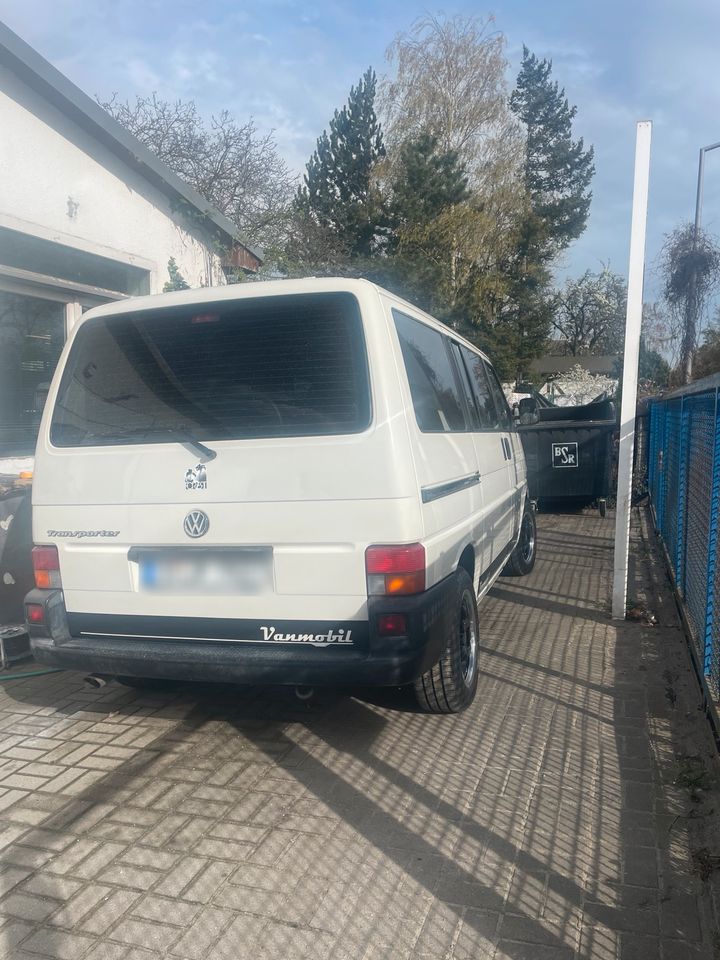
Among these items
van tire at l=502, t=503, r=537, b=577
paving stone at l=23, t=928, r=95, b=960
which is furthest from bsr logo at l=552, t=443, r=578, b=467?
paving stone at l=23, t=928, r=95, b=960

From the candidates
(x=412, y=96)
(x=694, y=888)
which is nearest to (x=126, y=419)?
(x=694, y=888)

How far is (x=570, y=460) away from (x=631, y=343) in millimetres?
5309

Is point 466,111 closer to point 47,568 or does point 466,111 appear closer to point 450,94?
point 450,94

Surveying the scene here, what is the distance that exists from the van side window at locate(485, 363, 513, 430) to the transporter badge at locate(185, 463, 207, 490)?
3487mm

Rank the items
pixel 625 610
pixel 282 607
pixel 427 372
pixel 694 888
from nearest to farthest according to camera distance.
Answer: pixel 694 888 → pixel 282 607 → pixel 427 372 → pixel 625 610

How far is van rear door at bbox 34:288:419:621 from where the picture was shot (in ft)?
11.0

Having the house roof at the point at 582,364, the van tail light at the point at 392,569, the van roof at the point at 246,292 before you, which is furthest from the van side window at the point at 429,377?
the house roof at the point at 582,364

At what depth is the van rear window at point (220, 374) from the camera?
137 inches

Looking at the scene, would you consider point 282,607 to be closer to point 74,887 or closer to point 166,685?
point 74,887

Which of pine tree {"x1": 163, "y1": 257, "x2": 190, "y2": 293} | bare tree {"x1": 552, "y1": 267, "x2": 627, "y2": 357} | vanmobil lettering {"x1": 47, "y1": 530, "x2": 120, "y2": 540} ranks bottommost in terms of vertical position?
vanmobil lettering {"x1": 47, "y1": 530, "x2": 120, "y2": 540}

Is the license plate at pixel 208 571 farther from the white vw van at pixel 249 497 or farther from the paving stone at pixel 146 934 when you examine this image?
the paving stone at pixel 146 934

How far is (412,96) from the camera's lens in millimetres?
31734

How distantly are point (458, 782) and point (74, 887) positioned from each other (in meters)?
1.67

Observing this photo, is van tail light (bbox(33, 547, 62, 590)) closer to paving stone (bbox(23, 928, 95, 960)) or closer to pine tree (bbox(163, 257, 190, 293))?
paving stone (bbox(23, 928, 95, 960))
